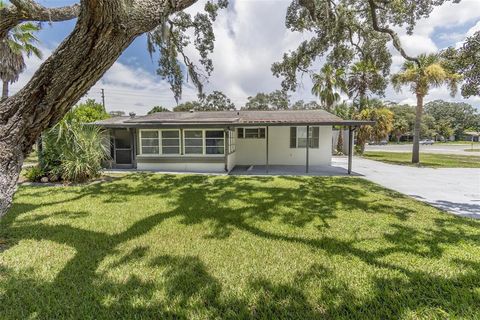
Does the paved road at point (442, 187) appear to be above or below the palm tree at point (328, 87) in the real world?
below

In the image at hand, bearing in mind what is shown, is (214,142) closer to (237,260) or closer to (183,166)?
(183,166)

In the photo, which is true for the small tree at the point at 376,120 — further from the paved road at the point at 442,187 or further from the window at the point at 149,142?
the window at the point at 149,142

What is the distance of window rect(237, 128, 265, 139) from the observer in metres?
14.5

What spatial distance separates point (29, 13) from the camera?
4.08 metres

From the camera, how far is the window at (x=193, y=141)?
12.6 meters

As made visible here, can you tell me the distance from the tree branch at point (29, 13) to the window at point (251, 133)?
10.7 metres

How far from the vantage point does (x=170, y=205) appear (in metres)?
6.47

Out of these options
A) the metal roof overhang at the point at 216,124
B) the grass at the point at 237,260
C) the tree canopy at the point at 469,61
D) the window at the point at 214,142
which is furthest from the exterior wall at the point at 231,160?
the tree canopy at the point at 469,61

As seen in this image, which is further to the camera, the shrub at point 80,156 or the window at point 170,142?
the window at point 170,142

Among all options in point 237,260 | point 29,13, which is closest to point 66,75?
point 237,260

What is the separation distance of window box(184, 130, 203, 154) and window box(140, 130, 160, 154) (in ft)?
5.35

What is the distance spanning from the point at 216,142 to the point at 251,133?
9.74ft

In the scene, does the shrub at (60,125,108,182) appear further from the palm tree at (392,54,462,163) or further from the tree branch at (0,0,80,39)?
the palm tree at (392,54,462,163)

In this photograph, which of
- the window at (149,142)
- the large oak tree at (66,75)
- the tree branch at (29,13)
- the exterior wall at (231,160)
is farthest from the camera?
the window at (149,142)
